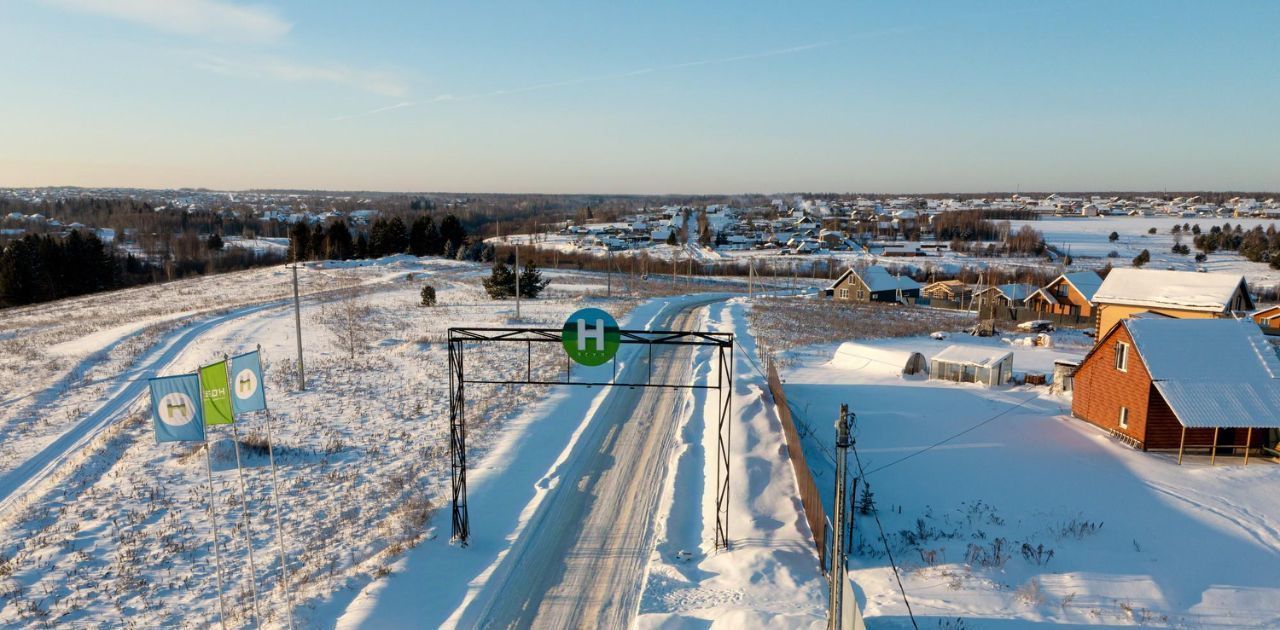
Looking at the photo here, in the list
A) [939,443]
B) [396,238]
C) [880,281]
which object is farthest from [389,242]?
[939,443]

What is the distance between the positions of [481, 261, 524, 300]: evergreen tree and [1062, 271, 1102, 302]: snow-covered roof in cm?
4320

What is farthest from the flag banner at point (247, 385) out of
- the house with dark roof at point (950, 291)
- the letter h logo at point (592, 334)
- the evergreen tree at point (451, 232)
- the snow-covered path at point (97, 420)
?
the evergreen tree at point (451, 232)

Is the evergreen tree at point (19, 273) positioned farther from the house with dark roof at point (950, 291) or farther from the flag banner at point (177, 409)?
the house with dark roof at point (950, 291)

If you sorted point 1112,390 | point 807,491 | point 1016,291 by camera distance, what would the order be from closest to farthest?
point 807,491 → point 1112,390 → point 1016,291

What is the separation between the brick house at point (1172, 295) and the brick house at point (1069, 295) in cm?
1725

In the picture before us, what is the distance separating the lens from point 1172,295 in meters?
36.3

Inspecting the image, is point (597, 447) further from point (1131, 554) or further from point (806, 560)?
point (1131, 554)

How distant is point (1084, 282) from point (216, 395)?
61657 mm

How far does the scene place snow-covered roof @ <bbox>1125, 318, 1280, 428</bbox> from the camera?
20.6m

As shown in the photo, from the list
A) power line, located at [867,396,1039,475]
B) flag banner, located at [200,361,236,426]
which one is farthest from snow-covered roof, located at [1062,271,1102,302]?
flag banner, located at [200,361,236,426]

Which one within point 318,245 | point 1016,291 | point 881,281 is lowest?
point 1016,291

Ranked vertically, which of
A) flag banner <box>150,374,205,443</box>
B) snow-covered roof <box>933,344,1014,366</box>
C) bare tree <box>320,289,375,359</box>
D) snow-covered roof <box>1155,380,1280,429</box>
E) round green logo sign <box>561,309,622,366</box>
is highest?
round green logo sign <box>561,309,622,366</box>

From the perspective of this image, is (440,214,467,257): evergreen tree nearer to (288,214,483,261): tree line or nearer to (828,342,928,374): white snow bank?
(288,214,483,261): tree line

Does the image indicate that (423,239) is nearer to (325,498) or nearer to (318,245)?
(318,245)
